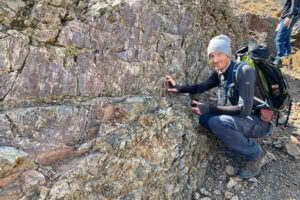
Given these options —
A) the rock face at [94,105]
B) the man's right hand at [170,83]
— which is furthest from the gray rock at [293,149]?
the man's right hand at [170,83]

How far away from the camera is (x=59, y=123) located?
561cm

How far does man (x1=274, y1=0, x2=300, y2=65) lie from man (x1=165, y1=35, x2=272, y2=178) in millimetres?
4605

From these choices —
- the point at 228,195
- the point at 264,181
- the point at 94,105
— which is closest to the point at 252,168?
the point at 264,181

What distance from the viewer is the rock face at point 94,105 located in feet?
17.4

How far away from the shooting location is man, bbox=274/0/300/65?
1073 centimetres

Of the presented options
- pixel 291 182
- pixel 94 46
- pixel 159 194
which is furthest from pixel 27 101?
pixel 291 182

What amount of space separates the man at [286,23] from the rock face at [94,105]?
4830mm

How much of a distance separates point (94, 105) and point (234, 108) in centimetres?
232

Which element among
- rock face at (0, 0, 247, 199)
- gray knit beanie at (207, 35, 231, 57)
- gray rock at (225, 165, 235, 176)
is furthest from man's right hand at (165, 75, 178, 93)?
gray rock at (225, 165, 235, 176)

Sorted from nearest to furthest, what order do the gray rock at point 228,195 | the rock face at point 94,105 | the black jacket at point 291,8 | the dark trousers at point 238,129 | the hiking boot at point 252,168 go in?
the rock face at point 94,105, the dark trousers at point 238,129, the gray rock at point 228,195, the hiking boot at point 252,168, the black jacket at point 291,8

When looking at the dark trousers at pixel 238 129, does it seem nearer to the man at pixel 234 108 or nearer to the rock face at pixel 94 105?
the man at pixel 234 108

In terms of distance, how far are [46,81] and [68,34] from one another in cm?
80

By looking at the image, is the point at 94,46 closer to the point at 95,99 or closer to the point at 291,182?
the point at 95,99

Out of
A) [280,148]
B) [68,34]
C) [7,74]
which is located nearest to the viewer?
[7,74]
